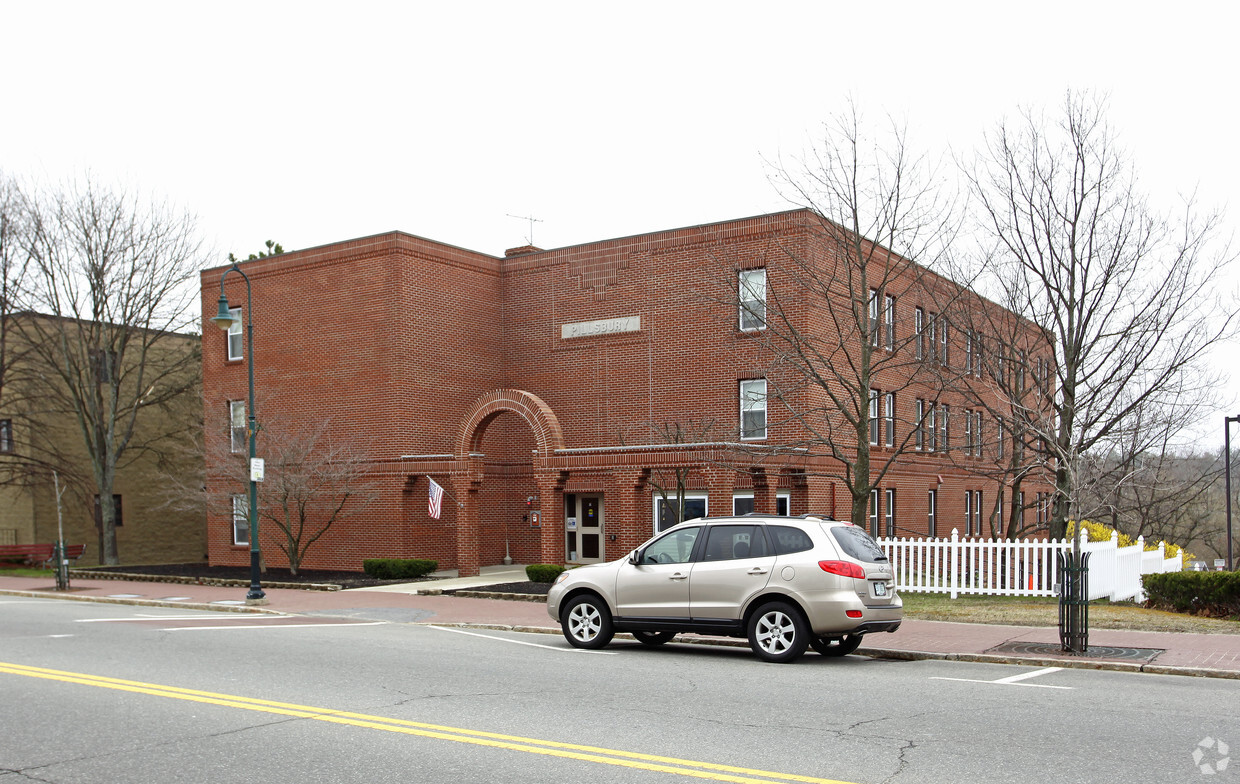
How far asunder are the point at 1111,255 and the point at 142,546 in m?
36.4

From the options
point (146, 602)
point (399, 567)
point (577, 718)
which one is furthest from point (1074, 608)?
point (399, 567)

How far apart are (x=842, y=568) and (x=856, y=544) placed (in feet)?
2.12

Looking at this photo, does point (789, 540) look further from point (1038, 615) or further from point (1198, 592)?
point (1198, 592)

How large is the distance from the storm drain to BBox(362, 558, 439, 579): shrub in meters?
17.0

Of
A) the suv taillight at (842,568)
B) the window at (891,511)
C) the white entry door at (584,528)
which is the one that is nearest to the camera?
the suv taillight at (842,568)

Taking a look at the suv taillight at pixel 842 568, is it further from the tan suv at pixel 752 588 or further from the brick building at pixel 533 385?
the brick building at pixel 533 385

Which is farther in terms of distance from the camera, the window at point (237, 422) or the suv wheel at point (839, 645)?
the window at point (237, 422)

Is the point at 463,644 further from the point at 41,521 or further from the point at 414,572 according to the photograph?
the point at 41,521

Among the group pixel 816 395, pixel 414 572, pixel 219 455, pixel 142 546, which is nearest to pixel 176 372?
pixel 142 546

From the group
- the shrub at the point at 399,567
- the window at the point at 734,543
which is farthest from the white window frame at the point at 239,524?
the window at the point at 734,543

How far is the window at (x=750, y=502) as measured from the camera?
90.5 feet

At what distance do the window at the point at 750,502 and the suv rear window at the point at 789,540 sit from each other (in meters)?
14.7

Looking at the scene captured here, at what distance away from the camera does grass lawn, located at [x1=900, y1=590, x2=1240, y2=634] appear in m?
15.1

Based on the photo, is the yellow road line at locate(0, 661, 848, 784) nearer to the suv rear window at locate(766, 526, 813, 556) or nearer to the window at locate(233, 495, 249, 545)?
the suv rear window at locate(766, 526, 813, 556)
